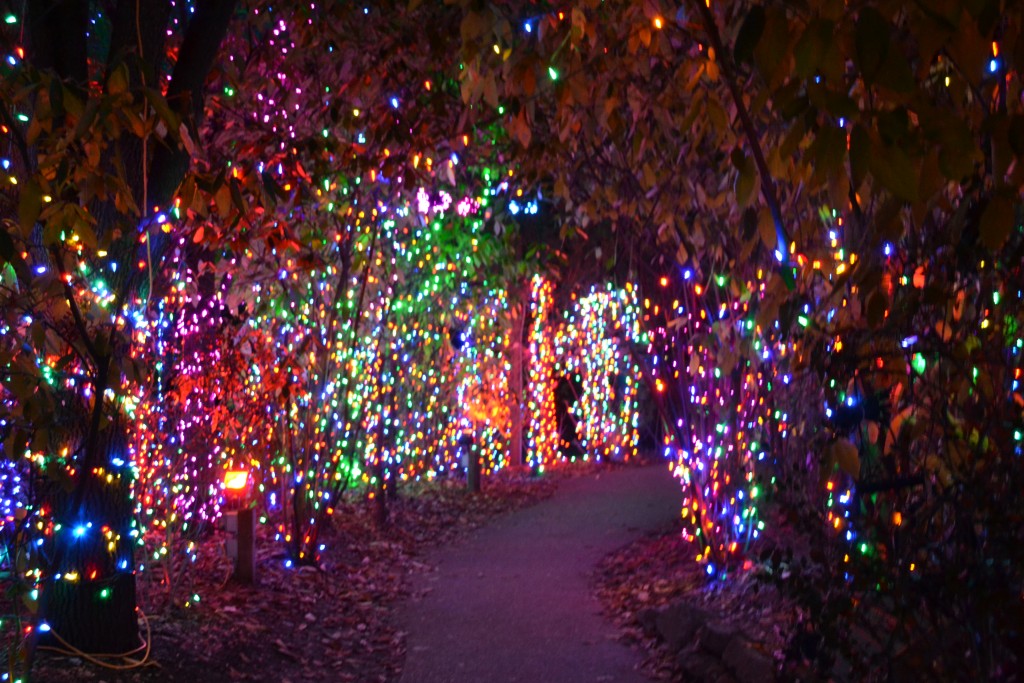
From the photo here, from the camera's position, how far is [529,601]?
8.87 metres

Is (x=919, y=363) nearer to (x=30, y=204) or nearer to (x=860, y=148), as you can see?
(x=860, y=148)

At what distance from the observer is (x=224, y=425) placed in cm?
923

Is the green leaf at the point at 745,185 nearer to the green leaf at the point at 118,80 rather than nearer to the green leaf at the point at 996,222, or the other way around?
the green leaf at the point at 996,222

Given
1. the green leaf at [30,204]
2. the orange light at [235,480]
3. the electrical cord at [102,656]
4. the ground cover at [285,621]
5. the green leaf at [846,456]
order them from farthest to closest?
the orange light at [235,480]
the ground cover at [285,621]
the electrical cord at [102,656]
the green leaf at [30,204]
the green leaf at [846,456]

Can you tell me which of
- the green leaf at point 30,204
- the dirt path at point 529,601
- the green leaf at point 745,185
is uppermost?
the green leaf at point 30,204

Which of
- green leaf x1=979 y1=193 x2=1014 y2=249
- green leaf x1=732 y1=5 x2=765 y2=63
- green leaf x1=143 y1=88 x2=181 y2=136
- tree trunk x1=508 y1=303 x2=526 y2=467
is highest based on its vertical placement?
tree trunk x1=508 y1=303 x2=526 y2=467

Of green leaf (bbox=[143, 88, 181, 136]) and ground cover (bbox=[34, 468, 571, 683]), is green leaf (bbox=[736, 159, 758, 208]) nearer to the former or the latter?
green leaf (bbox=[143, 88, 181, 136])

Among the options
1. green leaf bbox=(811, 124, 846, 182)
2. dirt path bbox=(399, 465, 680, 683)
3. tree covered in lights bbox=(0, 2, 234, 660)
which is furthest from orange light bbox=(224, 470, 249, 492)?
green leaf bbox=(811, 124, 846, 182)

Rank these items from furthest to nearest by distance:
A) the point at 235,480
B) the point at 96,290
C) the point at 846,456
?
the point at 235,480, the point at 96,290, the point at 846,456

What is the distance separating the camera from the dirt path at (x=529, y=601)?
6.83 m

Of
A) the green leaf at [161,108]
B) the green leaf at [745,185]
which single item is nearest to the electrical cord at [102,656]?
the green leaf at [161,108]

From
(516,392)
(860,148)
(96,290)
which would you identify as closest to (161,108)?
(860,148)

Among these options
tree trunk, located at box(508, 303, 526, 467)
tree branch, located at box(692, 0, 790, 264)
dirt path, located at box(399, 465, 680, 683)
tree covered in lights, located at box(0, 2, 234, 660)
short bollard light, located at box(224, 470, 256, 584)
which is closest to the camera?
tree branch, located at box(692, 0, 790, 264)

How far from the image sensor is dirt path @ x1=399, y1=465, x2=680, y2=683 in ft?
22.4
